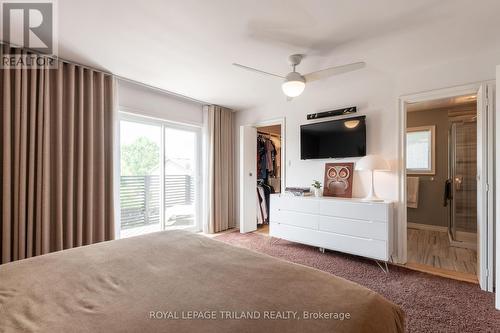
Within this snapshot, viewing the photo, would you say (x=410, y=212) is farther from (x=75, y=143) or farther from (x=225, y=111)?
(x=75, y=143)

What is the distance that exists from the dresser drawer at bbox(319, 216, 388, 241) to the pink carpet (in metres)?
0.36

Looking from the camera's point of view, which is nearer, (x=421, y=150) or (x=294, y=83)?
(x=294, y=83)

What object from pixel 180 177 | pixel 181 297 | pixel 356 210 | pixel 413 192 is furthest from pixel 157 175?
pixel 413 192

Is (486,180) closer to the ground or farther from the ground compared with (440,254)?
farther from the ground

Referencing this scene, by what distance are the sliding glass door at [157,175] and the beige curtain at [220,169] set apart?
28cm

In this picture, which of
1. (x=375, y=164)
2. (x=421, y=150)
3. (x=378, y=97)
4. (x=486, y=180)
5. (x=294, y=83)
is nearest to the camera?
(x=294, y=83)

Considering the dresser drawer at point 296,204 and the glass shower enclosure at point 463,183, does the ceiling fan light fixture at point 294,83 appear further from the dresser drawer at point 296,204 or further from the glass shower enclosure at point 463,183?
the glass shower enclosure at point 463,183

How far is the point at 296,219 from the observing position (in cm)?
329

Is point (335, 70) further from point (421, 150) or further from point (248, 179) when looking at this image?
point (421, 150)

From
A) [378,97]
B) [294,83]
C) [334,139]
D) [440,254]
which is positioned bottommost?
[440,254]

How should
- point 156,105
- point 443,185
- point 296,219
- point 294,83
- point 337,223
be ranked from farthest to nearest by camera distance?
point 443,185, point 156,105, point 296,219, point 337,223, point 294,83

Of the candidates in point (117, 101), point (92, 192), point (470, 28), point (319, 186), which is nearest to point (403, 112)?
point (470, 28)

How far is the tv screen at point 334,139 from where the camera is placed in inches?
123

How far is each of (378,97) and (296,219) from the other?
6.34 feet
